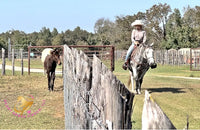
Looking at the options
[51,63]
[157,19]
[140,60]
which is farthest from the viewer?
[157,19]

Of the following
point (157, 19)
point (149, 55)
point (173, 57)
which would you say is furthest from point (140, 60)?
point (157, 19)

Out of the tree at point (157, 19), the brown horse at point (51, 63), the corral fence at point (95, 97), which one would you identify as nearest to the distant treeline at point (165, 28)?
the tree at point (157, 19)

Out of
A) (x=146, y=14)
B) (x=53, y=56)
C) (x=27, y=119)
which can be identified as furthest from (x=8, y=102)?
(x=146, y=14)

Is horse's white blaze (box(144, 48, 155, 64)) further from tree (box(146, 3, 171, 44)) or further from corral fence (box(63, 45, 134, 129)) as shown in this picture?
tree (box(146, 3, 171, 44))

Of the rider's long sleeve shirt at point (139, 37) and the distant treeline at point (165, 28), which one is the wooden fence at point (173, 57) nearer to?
the distant treeline at point (165, 28)

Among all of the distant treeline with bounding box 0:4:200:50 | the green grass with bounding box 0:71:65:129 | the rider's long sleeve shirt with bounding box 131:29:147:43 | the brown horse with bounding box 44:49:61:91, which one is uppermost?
the distant treeline with bounding box 0:4:200:50

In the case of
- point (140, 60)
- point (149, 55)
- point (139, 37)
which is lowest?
point (140, 60)

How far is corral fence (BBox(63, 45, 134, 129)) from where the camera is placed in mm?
1635

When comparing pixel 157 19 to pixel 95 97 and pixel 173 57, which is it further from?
pixel 95 97

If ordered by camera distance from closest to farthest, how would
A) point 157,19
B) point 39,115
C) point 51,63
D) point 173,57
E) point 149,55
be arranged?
point 39,115, point 149,55, point 51,63, point 173,57, point 157,19

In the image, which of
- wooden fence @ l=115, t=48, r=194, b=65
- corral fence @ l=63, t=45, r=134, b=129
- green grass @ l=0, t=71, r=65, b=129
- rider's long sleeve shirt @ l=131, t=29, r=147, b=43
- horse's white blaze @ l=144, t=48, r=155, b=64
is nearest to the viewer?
corral fence @ l=63, t=45, r=134, b=129

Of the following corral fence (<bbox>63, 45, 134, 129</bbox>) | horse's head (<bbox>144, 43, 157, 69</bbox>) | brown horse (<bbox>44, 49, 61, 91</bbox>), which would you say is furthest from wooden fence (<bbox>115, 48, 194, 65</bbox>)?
corral fence (<bbox>63, 45, 134, 129</bbox>)

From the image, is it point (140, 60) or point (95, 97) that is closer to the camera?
point (95, 97)

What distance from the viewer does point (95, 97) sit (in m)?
1.93
